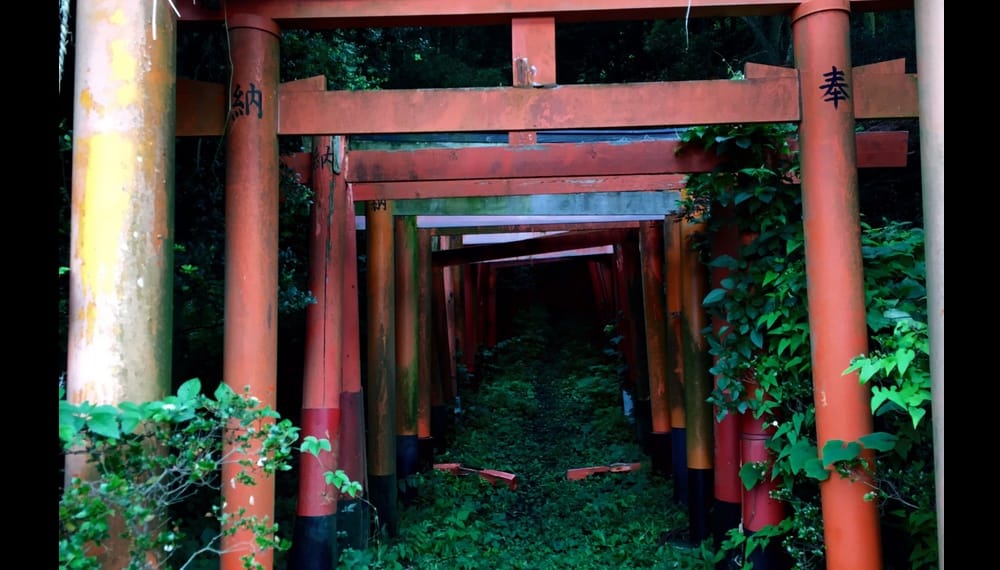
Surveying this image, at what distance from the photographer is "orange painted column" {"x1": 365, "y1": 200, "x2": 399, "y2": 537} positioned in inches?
325

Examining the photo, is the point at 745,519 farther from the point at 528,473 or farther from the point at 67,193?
the point at 528,473

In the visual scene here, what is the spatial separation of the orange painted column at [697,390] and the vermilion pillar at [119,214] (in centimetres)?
493

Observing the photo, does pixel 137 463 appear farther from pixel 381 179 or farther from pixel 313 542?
pixel 381 179

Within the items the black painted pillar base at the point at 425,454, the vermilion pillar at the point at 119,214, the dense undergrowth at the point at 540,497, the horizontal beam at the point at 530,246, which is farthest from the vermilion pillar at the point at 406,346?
the vermilion pillar at the point at 119,214

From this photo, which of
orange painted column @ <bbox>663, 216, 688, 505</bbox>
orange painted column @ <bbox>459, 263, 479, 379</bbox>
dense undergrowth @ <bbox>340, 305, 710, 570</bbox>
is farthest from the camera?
orange painted column @ <bbox>459, 263, 479, 379</bbox>

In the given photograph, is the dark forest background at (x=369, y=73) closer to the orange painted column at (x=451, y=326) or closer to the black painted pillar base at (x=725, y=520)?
the orange painted column at (x=451, y=326)

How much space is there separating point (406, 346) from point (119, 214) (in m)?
6.62

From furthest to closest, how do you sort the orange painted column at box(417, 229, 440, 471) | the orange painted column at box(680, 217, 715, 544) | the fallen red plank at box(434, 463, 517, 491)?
1. the orange painted column at box(417, 229, 440, 471)
2. the fallen red plank at box(434, 463, 517, 491)
3. the orange painted column at box(680, 217, 715, 544)

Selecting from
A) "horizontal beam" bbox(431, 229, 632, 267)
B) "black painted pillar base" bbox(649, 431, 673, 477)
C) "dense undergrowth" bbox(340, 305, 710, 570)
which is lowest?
"dense undergrowth" bbox(340, 305, 710, 570)

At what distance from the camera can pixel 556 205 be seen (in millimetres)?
8812

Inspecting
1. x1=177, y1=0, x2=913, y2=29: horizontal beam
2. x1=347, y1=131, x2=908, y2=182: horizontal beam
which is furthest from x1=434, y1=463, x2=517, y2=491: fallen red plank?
x1=177, y1=0, x2=913, y2=29: horizontal beam

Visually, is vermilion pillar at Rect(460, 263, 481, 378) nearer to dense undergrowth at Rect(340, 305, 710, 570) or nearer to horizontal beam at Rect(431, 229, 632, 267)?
dense undergrowth at Rect(340, 305, 710, 570)

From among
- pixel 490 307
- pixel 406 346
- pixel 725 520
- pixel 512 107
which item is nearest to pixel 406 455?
pixel 406 346

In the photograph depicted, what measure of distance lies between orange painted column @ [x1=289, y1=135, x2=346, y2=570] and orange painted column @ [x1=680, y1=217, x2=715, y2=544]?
309 cm
